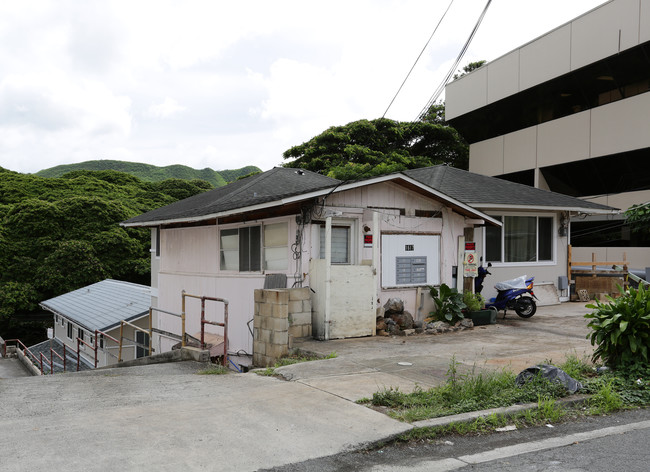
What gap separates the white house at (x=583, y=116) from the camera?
21.3m

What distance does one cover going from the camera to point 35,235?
34719 millimetres

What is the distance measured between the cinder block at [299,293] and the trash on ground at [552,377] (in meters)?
4.73

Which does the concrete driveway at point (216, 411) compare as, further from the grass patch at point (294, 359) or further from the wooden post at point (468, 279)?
the wooden post at point (468, 279)

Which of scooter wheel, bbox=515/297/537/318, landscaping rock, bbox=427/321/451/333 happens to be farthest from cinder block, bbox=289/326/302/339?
scooter wheel, bbox=515/297/537/318

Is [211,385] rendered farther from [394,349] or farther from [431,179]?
[431,179]

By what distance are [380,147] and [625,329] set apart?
29.9m

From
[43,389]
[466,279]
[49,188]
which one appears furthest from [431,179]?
[49,188]

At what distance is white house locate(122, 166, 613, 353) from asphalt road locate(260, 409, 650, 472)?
5.68 metres

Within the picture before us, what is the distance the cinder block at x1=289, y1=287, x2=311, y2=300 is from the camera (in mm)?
10379

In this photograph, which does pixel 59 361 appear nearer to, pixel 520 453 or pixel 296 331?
pixel 296 331

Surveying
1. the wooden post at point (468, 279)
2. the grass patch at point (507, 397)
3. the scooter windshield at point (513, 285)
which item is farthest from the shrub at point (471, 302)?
the grass patch at point (507, 397)

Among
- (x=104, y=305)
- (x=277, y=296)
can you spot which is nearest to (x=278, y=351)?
(x=277, y=296)

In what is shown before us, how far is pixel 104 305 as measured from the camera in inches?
904

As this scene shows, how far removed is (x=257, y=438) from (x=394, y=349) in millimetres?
5224
